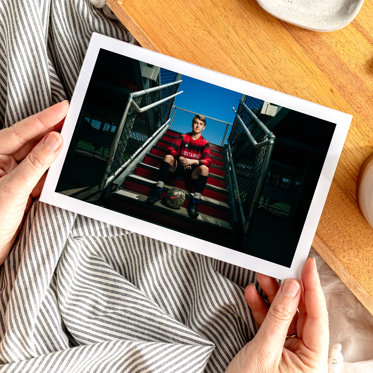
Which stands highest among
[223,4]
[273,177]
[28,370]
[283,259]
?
[223,4]

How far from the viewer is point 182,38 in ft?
2.06

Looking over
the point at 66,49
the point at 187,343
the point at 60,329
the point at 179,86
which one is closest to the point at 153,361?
the point at 187,343

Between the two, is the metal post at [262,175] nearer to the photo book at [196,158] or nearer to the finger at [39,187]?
the photo book at [196,158]

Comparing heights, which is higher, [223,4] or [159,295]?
[223,4]

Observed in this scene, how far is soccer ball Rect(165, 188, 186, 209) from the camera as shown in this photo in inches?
25.4

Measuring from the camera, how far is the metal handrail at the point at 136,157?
637 millimetres

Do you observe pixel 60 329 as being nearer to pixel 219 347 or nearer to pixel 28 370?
pixel 28 370

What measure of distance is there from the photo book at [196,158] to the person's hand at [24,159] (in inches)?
1.2

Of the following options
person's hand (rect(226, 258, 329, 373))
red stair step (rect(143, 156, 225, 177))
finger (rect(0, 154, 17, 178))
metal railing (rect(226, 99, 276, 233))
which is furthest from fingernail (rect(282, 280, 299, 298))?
finger (rect(0, 154, 17, 178))

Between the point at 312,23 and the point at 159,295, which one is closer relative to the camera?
the point at 312,23

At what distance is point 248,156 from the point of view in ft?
2.10

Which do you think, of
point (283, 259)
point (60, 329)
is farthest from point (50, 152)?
point (283, 259)

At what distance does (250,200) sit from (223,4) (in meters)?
0.36

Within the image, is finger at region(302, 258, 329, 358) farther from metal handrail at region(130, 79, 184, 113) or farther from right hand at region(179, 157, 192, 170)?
metal handrail at region(130, 79, 184, 113)
